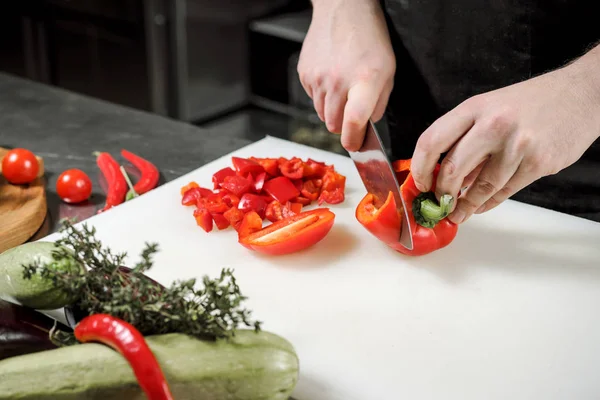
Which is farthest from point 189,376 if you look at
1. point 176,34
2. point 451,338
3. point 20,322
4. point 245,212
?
point 176,34

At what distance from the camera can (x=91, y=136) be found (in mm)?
2297

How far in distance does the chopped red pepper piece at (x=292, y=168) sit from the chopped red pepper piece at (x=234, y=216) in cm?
19

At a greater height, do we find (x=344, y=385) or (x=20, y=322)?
(x=20, y=322)

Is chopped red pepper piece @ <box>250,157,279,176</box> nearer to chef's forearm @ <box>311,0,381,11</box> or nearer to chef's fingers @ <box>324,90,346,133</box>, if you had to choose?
chef's fingers @ <box>324,90,346,133</box>

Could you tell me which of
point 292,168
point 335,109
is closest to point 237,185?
point 292,168

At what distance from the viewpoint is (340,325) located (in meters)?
1.36

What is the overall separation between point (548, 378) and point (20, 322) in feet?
2.93

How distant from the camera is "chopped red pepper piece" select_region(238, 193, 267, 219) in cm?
168

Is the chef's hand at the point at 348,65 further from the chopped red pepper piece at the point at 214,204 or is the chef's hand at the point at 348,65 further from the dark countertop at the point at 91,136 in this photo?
the dark countertop at the point at 91,136

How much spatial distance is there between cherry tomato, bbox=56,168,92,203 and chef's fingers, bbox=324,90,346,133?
2.23 ft

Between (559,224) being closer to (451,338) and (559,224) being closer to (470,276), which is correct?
(470,276)

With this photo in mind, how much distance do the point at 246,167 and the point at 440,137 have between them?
59 centimetres

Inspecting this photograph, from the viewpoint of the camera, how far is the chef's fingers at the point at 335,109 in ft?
Answer: 5.56

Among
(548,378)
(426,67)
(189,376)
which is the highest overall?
(426,67)
